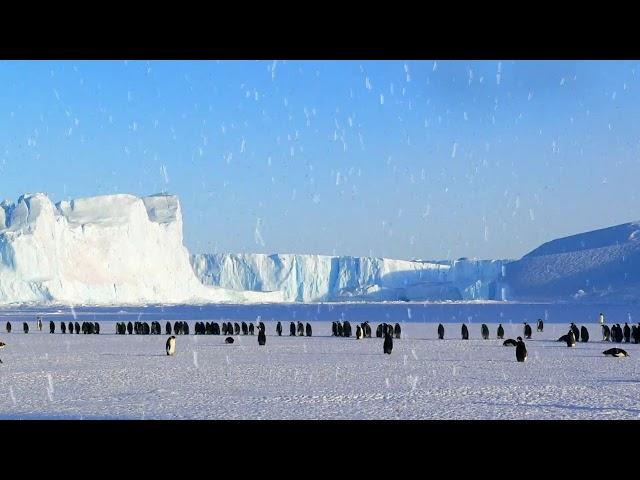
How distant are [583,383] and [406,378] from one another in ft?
8.61

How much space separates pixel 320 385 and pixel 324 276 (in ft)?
382

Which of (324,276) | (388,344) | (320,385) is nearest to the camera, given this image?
(320,385)

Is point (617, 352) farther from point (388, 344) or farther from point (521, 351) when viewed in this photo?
point (388, 344)

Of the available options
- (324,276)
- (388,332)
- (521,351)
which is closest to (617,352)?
(521,351)

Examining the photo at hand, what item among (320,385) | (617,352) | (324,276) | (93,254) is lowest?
(617,352)

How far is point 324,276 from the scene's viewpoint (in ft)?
419

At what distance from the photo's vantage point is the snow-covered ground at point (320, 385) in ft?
27.7

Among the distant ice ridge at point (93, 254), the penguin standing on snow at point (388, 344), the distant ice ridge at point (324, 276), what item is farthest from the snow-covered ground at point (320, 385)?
the distant ice ridge at point (324, 276)

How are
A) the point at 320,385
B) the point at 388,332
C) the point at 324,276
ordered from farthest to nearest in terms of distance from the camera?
the point at 324,276
the point at 388,332
the point at 320,385

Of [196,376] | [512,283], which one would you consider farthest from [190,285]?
[196,376]

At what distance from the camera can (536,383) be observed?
38.0 ft

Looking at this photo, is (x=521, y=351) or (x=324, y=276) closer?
(x=521, y=351)

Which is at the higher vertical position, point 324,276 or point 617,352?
point 324,276
